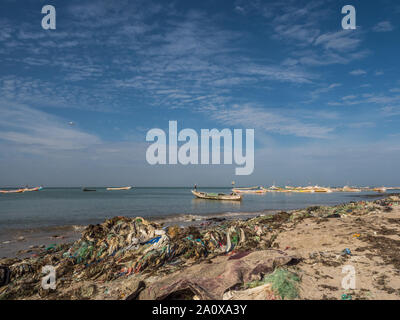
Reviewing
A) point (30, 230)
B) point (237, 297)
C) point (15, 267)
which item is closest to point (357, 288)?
point (237, 297)

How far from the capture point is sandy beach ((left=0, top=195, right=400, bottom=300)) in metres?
4.73

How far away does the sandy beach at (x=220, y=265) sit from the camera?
15.5ft

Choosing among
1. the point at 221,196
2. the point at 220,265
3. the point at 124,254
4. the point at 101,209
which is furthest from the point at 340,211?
the point at 221,196

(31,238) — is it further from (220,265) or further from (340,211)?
(340,211)

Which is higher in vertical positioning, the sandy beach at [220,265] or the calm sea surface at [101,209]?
the sandy beach at [220,265]

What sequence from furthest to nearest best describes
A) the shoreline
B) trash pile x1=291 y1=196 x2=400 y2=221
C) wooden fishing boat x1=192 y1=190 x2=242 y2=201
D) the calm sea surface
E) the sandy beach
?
wooden fishing boat x1=192 y1=190 x2=242 y2=201 → the calm sea surface → trash pile x1=291 y1=196 x2=400 y2=221 → the shoreline → the sandy beach

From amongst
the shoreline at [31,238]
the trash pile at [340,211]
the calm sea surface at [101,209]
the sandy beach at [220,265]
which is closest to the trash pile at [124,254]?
the sandy beach at [220,265]

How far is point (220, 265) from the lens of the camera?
5.73m

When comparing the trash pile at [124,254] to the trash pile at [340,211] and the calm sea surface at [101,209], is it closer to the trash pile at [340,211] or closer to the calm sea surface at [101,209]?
the trash pile at [340,211]

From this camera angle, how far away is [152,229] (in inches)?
374

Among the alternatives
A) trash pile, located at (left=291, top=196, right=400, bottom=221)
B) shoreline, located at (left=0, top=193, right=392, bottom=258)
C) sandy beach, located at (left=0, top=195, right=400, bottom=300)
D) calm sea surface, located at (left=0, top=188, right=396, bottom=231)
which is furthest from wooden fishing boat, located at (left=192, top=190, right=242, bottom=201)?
sandy beach, located at (left=0, top=195, right=400, bottom=300)

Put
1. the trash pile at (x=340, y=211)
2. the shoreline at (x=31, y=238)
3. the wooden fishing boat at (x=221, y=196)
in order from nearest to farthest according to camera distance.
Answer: the shoreline at (x=31, y=238), the trash pile at (x=340, y=211), the wooden fishing boat at (x=221, y=196)

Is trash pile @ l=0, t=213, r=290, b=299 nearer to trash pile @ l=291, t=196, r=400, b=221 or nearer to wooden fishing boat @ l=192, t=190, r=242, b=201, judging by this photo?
trash pile @ l=291, t=196, r=400, b=221
